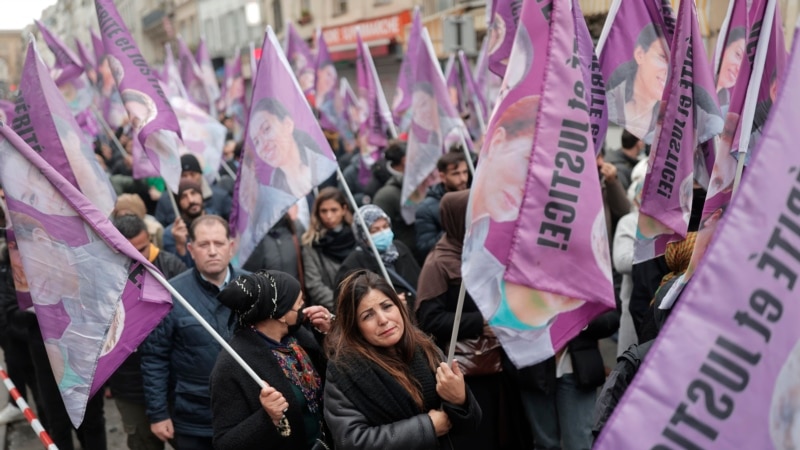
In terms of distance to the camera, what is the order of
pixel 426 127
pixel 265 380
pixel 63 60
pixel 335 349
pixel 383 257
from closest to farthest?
1. pixel 335 349
2. pixel 265 380
3. pixel 383 257
4. pixel 426 127
5. pixel 63 60

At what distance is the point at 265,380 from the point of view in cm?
324

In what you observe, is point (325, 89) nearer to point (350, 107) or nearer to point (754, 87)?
point (350, 107)

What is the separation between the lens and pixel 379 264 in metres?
4.46

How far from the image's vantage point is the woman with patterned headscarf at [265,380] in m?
3.22

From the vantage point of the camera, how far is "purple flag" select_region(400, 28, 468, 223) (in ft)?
21.0

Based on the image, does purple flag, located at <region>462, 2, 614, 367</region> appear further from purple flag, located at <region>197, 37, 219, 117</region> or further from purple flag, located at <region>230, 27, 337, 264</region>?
purple flag, located at <region>197, 37, 219, 117</region>

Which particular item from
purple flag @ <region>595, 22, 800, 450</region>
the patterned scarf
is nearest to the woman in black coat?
the patterned scarf

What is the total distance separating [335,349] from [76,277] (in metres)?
1.11

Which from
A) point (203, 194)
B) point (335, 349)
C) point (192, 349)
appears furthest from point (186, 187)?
point (335, 349)

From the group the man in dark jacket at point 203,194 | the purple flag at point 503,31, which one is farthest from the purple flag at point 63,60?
the purple flag at point 503,31

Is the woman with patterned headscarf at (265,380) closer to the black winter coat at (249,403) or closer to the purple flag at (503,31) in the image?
the black winter coat at (249,403)

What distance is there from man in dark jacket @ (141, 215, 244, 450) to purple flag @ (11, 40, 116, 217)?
37.0 inches

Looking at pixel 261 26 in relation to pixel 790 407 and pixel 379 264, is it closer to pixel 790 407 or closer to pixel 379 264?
pixel 379 264

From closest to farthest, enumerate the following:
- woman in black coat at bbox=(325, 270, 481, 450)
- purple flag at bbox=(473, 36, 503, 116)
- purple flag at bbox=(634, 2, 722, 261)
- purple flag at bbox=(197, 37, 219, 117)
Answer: woman in black coat at bbox=(325, 270, 481, 450)
purple flag at bbox=(634, 2, 722, 261)
purple flag at bbox=(473, 36, 503, 116)
purple flag at bbox=(197, 37, 219, 117)
